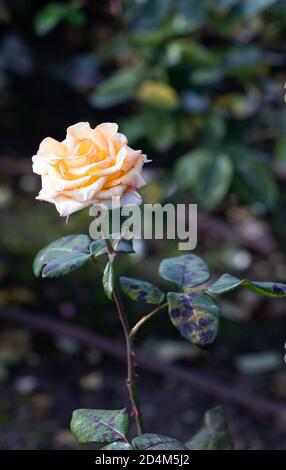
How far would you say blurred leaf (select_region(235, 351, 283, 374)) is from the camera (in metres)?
2.01

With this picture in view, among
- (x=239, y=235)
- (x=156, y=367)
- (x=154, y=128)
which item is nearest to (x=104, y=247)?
(x=156, y=367)

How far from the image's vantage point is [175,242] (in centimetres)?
257

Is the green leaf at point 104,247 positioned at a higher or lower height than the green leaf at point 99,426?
higher

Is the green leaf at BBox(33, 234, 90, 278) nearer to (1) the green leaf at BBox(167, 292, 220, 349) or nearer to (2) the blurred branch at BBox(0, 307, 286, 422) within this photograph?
(1) the green leaf at BBox(167, 292, 220, 349)

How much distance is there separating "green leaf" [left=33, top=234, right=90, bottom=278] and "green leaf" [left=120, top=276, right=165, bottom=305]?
0.22ft

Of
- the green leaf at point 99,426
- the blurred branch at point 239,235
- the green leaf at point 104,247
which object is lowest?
the green leaf at point 99,426

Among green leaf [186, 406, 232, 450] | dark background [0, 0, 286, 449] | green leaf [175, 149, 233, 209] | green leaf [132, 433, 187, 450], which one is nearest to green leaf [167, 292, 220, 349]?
green leaf [132, 433, 187, 450]

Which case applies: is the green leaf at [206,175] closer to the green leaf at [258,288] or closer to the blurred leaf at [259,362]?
the blurred leaf at [259,362]

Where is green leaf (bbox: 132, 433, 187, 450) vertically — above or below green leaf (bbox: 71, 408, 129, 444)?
below

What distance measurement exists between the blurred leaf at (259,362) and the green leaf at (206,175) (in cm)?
41

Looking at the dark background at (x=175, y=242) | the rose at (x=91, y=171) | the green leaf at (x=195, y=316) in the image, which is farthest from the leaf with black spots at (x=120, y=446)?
the dark background at (x=175, y=242)

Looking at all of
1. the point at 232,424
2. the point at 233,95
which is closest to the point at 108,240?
the point at 232,424

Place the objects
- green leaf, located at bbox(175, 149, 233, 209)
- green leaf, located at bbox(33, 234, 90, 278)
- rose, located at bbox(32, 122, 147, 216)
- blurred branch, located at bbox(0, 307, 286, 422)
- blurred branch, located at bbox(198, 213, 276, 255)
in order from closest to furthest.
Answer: rose, located at bbox(32, 122, 147, 216) → green leaf, located at bbox(33, 234, 90, 278) → blurred branch, located at bbox(0, 307, 286, 422) → green leaf, located at bbox(175, 149, 233, 209) → blurred branch, located at bbox(198, 213, 276, 255)

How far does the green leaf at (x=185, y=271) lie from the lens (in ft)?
3.34
